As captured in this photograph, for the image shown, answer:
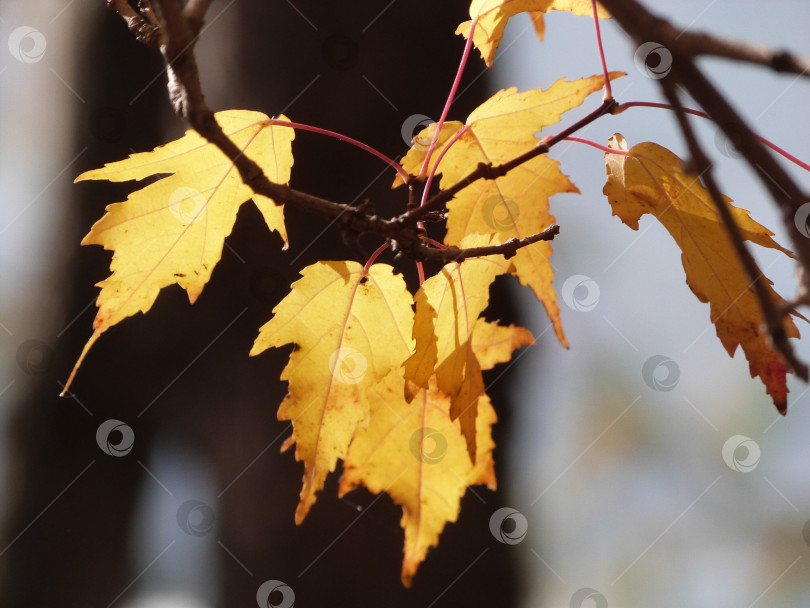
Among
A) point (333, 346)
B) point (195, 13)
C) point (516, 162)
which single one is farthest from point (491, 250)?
point (195, 13)

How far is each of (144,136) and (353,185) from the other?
0.56 m

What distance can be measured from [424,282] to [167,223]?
10.2 inches

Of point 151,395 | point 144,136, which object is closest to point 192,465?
point 151,395

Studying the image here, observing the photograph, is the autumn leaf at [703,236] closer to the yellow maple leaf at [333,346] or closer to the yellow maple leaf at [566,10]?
the yellow maple leaf at [566,10]

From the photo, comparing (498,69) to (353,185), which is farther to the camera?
(498,69)

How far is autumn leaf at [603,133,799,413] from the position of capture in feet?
1.73

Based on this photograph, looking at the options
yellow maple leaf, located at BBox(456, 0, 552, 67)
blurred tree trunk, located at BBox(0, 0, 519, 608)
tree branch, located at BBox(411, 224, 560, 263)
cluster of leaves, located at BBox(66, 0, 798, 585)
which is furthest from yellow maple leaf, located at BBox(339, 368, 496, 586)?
blurred tree trunk, located at BBox(0, 0, 519, 608)

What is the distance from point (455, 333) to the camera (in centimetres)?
60

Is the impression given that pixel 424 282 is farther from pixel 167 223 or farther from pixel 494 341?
pixel 167 223

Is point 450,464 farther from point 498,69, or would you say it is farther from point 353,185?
point 498,69

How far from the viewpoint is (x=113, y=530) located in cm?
132

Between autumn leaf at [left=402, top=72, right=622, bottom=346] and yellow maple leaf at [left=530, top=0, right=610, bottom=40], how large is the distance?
70 millimetres

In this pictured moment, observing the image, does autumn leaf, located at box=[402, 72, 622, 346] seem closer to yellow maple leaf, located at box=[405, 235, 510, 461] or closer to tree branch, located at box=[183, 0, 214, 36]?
yellow maple leaf, located at box=[405, 235, 510, 461]

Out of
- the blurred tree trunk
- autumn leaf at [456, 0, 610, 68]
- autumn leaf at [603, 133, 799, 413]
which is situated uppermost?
autumn leaf at [456, 0, 610, 68]
